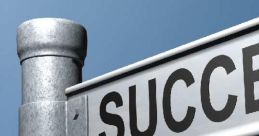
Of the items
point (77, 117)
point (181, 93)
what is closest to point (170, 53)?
point (181, 93)

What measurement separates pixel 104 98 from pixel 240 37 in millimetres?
586

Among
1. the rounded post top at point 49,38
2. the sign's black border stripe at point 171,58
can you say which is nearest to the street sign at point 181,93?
the sign's black border stripe at point 171,58

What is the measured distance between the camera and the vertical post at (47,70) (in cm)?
198

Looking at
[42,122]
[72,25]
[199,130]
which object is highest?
[72,25]

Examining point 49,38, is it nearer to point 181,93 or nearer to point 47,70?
point 47,70

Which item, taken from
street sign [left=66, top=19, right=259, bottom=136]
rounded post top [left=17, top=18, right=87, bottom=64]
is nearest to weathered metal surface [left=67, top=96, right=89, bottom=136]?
street sign [left=66, top=19, right=259, bottom=136]

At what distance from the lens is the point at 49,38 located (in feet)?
6.66


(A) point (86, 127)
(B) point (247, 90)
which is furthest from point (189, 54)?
(A) point (86, 127)

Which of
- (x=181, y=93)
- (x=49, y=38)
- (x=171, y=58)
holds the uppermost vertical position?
(x=49, y=38)

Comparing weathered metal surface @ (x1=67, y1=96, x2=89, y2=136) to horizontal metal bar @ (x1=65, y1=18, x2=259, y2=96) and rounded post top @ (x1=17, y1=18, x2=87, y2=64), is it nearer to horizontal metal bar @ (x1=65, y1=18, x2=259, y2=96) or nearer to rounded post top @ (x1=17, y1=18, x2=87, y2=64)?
horizontal metal bar @ (x1=65, y1=18, x2=259, y2=96)

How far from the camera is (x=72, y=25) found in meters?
2.07

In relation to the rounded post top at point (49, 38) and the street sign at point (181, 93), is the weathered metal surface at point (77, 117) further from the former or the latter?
the rounded post top at point (49, 38)

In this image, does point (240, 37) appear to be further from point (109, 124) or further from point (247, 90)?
point (109, 124)

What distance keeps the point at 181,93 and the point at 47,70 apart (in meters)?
0.57
